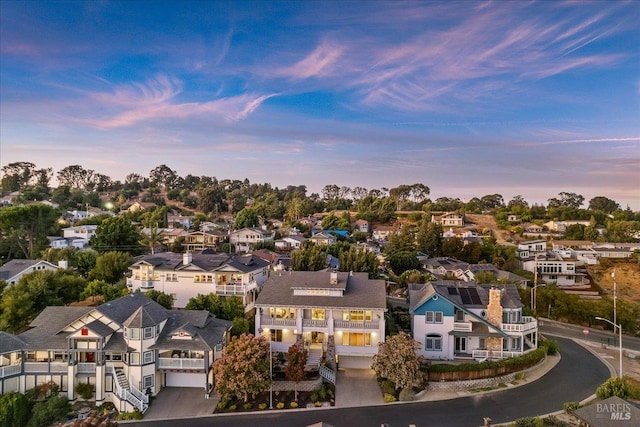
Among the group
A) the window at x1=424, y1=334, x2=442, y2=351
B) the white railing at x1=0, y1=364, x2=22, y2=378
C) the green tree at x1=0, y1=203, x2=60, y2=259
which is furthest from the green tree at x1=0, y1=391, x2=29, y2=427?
the green tree at x1=0, y1=203, x2=60, y2=259

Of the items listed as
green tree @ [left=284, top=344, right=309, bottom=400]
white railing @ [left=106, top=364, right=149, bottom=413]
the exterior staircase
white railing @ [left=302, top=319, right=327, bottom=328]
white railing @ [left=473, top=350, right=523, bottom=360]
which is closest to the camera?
white railing @ [left=106, top=364, right=149, bottom=413]

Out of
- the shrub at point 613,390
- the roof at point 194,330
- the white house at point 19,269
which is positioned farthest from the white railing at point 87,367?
the shrub at point 613,390

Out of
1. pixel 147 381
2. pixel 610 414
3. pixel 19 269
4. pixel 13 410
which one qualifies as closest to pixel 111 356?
pixel 147 381

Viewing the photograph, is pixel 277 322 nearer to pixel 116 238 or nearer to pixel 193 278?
pixel 193 278

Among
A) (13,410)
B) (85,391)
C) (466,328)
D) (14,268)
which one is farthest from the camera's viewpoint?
(14,268)

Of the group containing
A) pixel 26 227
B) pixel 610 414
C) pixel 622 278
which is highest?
pixel 26 227

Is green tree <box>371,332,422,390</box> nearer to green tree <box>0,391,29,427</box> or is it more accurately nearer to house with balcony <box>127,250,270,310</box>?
house with balcony <box>127,250,270,310</box>

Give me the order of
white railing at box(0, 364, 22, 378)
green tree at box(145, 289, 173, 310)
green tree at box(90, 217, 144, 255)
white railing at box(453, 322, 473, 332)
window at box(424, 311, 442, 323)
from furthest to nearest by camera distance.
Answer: green tree at box(90, 217, 144, 255) → green tree at box(145, 289, 173, 310) → window at box(424, 311, 442, 323) → white railing at box(453, 322, 473, 332) → white railing at box(0, 364, 22, 378)
